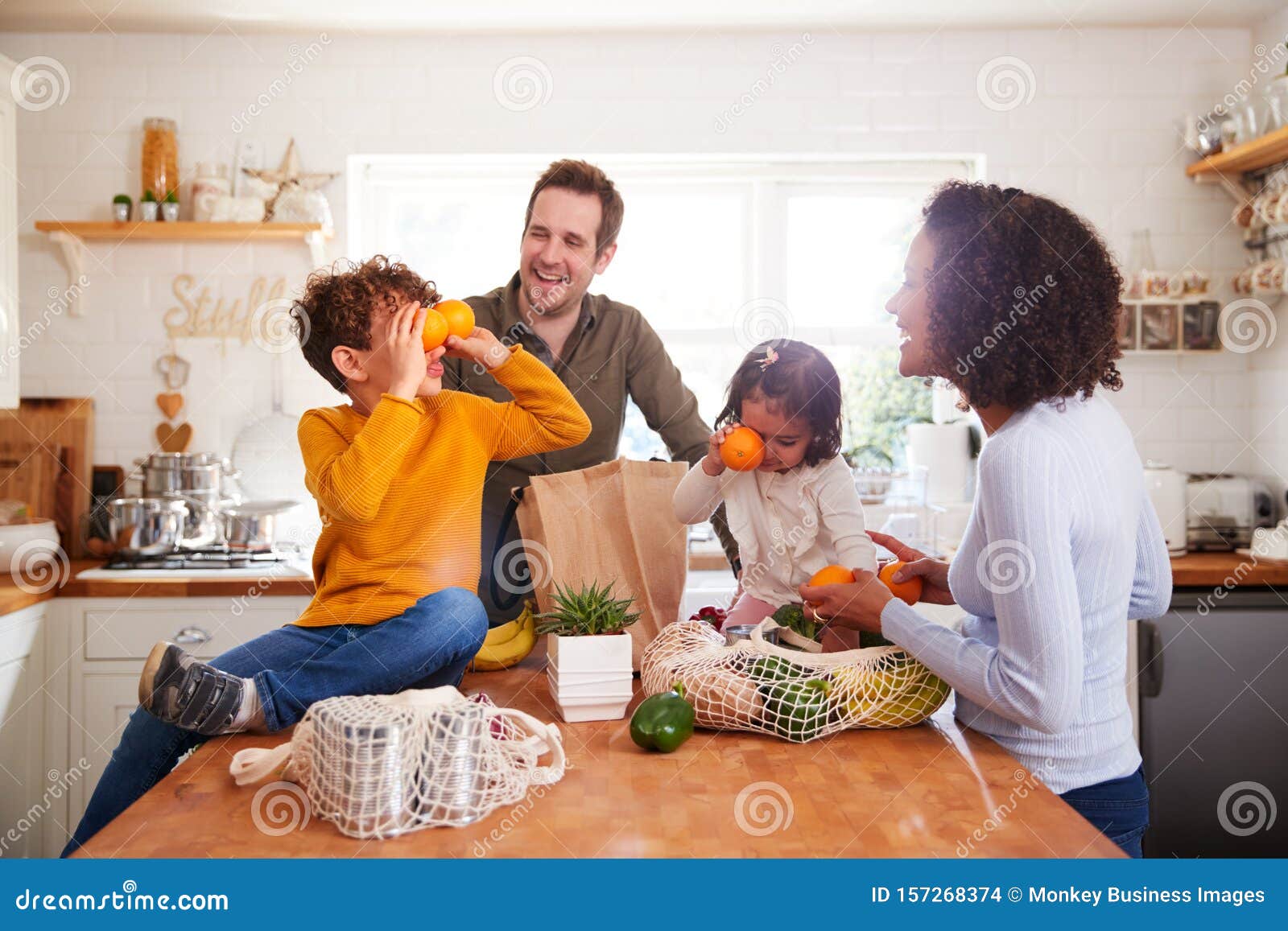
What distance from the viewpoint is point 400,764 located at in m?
1.03

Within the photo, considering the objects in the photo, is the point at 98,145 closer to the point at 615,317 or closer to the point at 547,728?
the point at 615,317

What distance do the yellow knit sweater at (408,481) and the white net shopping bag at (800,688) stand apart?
423mm

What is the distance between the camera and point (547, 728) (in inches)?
46.8

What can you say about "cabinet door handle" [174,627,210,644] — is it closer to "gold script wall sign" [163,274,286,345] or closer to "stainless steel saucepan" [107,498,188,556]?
"stainless steel saucepan" [107,498,188,556]

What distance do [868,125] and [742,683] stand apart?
279 centimetres

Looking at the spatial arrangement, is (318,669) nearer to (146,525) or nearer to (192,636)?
(192,636)

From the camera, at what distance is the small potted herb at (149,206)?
3.52 m
